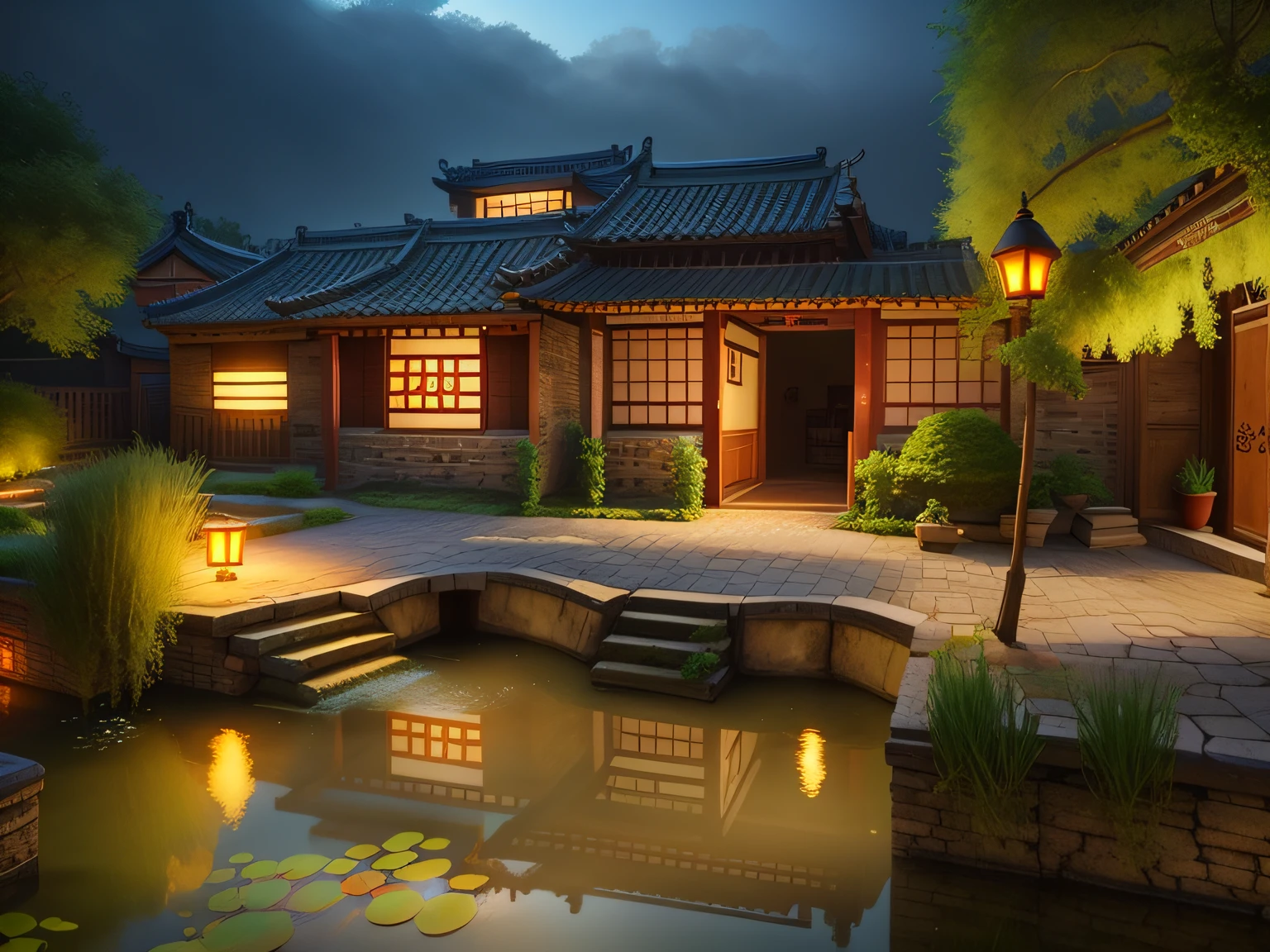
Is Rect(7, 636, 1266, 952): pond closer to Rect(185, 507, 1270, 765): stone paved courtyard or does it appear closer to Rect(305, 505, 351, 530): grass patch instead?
Rect(185, 507, 1270, 765): stone paved courtyard

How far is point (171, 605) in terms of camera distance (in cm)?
585

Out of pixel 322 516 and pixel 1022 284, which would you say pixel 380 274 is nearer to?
pixel 322 516

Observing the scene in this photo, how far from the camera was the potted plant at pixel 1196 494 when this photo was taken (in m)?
8.48

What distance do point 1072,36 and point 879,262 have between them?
20.3ft

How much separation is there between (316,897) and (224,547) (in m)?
4.42

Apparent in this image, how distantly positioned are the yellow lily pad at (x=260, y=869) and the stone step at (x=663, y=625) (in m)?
3.10

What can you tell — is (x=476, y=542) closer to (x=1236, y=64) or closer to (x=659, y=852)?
(x=659, y=852)

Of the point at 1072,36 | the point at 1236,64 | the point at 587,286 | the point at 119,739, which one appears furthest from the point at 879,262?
the point at 119,739

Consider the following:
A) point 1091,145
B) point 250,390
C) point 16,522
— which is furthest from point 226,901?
point 250,390

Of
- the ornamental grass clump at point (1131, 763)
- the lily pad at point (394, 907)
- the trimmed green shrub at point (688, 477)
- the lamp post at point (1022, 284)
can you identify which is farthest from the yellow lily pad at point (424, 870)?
the trimmed green shrub at point (688, 477)

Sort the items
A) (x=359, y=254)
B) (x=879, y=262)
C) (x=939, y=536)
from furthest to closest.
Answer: (x=359, y=254) → (x=879, y=262) → (x=939, y=536)

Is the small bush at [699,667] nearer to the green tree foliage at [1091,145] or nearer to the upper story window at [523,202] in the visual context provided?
the green tree foliage at [1091,145]

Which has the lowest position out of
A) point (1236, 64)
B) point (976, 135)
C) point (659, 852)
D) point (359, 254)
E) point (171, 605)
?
point (659, 852)

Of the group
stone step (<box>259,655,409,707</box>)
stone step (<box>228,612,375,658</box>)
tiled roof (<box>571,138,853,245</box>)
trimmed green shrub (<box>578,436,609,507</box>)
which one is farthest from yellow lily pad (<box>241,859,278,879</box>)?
tiled roof (<box>571,138,853,245</box>)
